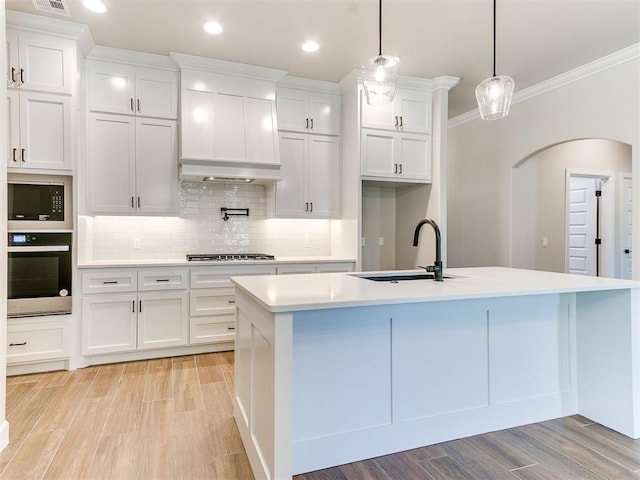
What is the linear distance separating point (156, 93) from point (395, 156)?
2.57 meters

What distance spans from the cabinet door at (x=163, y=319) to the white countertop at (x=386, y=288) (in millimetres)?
1684

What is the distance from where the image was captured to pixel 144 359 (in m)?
3.56

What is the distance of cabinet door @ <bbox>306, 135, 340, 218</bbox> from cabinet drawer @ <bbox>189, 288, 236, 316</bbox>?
1312 mm

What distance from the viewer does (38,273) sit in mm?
3174

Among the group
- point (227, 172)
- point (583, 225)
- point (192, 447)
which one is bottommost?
point (192, 447)

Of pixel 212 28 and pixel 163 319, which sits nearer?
pixel 212 28

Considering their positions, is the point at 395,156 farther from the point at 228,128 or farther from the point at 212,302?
the point at 212,302

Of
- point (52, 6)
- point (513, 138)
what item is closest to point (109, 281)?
point (52, 6)

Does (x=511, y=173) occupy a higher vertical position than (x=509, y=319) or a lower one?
higher

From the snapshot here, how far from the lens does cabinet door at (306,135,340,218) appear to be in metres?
4.32

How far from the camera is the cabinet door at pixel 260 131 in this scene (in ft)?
12.8

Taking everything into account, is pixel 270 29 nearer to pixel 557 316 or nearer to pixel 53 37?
pixel 53 37

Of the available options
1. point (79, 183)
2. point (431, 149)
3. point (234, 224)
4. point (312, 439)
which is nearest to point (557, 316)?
point (312, 439)

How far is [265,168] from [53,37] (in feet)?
6.73
